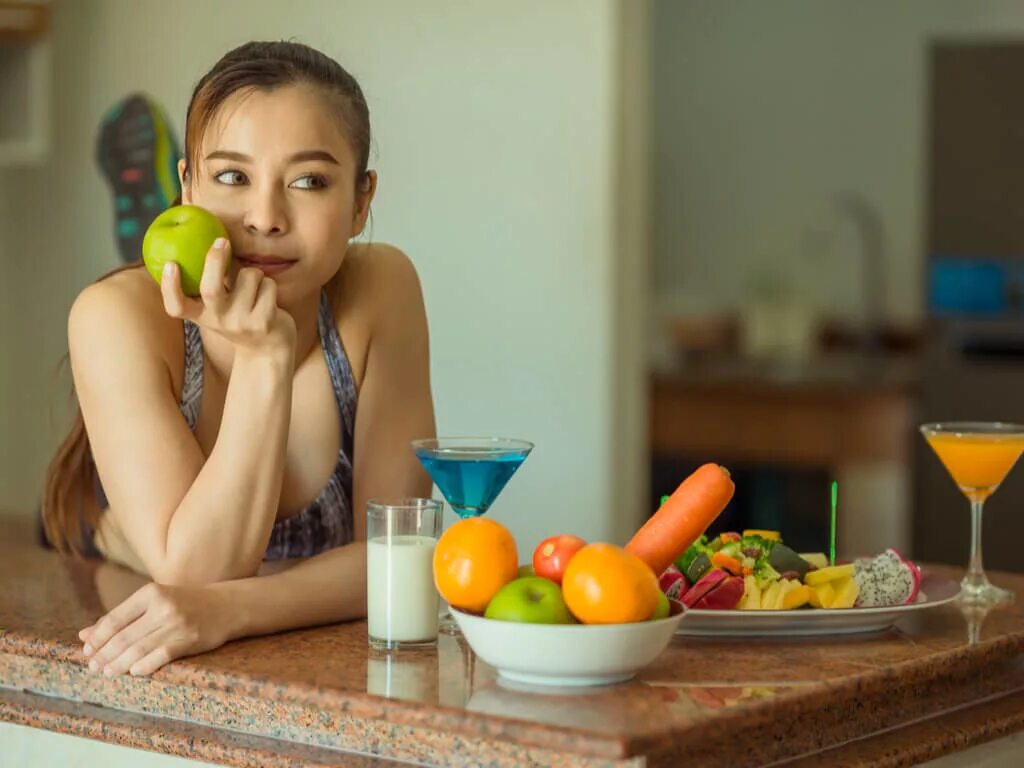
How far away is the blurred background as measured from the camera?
3166mm

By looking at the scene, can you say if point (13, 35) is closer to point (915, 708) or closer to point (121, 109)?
point (121, 109)

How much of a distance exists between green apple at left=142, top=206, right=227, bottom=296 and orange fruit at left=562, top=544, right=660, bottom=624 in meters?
0.51

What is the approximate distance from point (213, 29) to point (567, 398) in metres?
1.06

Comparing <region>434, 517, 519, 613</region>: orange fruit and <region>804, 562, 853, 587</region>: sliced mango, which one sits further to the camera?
<region>804, 562, 853, 587</region>: sliced mango

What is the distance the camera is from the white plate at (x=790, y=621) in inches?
60.6

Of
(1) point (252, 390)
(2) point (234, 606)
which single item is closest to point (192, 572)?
(2) point (234, 606)

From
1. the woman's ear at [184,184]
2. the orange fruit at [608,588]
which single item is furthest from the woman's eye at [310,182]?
the orange fruit at [608,588]

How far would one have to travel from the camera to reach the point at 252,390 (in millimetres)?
1598

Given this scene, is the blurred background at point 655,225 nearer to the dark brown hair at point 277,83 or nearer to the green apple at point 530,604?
the dark brown hair at point 277,83

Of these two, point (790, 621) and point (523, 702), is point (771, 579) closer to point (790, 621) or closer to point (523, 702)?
point (790, 621)

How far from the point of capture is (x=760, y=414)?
520 cm

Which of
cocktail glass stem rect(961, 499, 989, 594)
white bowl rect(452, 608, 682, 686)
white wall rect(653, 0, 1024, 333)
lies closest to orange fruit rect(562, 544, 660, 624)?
white bowl rect(452, 608, 682, 686)

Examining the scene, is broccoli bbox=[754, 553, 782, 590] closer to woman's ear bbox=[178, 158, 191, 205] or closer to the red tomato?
the red tomato

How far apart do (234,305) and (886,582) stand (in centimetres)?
74
